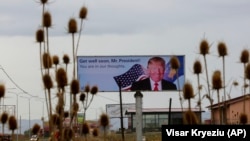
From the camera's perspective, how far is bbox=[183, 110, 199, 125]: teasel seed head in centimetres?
557

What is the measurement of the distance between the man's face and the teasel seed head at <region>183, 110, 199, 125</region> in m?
29.0

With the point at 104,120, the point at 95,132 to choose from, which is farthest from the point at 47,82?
the point at 95,132

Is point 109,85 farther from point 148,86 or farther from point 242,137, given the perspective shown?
point 242,137

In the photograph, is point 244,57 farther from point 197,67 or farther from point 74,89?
point 74,89

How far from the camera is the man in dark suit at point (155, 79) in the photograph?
34469mm

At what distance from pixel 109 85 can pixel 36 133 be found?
1163 inches

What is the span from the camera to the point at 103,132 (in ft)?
20.2

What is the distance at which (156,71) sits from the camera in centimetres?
3566

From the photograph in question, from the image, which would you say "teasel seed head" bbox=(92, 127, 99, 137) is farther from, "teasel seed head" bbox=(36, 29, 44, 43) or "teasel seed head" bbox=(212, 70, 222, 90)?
"teasel seed head" bbox=(212, 70, 222, 90)

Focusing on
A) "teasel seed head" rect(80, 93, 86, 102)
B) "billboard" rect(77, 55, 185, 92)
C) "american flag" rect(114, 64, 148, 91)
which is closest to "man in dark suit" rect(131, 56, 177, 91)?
"billboard" rect(77, 55, 185, 92)

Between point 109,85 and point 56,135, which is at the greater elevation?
point 109,85

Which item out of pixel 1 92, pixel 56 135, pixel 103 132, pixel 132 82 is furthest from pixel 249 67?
pixel 132 82

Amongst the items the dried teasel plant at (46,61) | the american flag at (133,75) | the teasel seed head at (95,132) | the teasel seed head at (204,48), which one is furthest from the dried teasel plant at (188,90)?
the american flag at (133,75)

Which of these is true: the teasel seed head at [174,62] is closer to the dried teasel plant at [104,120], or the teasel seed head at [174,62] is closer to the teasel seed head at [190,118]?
the teasel seed head at [190,118]
